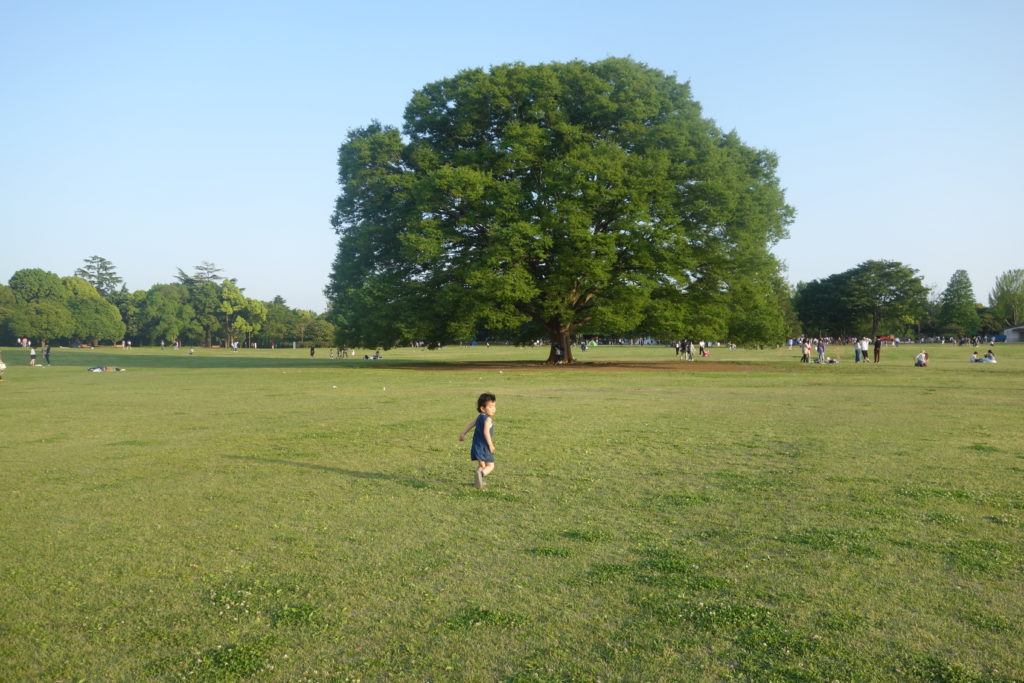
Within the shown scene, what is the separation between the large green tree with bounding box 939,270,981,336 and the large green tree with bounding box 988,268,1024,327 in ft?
39.2

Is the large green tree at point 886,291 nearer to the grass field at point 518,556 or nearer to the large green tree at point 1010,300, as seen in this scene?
the large green tree at point 1010,300

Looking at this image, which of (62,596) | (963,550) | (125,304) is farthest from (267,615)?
(125,304)

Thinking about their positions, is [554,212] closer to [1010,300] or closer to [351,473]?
[351,473]

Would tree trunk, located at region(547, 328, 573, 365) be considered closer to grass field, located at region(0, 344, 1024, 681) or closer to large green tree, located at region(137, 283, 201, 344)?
grass field, located at region(0, 344, 1024, 681)

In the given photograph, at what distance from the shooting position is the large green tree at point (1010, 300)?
146 metres

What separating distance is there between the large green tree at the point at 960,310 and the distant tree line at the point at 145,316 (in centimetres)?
11962

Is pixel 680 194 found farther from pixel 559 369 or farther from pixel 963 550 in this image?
Result: pixel 963 550

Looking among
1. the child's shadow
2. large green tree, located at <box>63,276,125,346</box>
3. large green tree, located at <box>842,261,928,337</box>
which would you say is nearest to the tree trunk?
the child's shadow

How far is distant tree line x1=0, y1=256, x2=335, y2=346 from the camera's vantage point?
11119cm

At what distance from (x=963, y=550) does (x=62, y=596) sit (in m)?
7.81

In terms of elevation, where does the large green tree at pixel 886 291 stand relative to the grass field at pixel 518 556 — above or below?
above

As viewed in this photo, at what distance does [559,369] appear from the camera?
40.3 metres

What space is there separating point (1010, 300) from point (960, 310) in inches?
799

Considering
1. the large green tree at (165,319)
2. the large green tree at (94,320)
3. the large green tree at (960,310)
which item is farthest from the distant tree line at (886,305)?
the large green tree at (94,320)
